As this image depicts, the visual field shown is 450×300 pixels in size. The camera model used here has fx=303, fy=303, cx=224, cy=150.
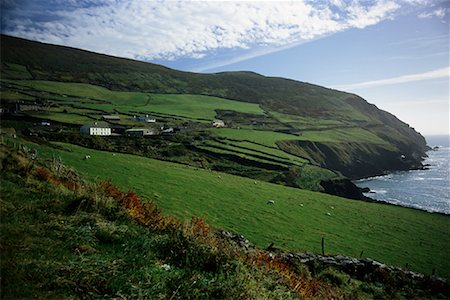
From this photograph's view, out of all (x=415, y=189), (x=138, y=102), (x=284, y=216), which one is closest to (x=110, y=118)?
(x=138, y=102)

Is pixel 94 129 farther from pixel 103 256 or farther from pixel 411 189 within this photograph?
pixel 411 189

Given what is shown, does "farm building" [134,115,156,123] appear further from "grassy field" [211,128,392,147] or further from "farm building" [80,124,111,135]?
"farm building" [80,124,111,135]

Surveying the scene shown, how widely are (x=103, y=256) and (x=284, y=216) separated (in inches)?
1218

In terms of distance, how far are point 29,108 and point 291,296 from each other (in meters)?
121

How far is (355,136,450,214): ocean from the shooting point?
3142 inches

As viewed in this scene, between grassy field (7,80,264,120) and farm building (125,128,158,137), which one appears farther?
grassy field (7,80,264,120)

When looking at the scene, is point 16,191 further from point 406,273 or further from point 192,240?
point 406,273

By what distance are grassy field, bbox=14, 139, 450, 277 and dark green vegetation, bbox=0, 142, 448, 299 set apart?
15.9 meters

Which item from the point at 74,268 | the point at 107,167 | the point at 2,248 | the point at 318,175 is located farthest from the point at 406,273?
the point at 318,175

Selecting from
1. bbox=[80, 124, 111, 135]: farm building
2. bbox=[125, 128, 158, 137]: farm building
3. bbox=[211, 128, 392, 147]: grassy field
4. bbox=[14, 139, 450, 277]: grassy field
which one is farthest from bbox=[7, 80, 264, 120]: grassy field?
bbox=[14, 139, 450, 277]: grassy field

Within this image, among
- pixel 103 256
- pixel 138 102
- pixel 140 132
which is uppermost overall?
pixel 138 102

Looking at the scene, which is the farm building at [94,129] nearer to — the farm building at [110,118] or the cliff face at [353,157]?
the farm building at [110,118]

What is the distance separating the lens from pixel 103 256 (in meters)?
8.94

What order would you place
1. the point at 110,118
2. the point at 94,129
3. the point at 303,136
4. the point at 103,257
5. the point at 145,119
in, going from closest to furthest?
the point at 103,257 < the point at 94,129 < the point at 110,118 < the point at 145,119 < the point at 303,136
